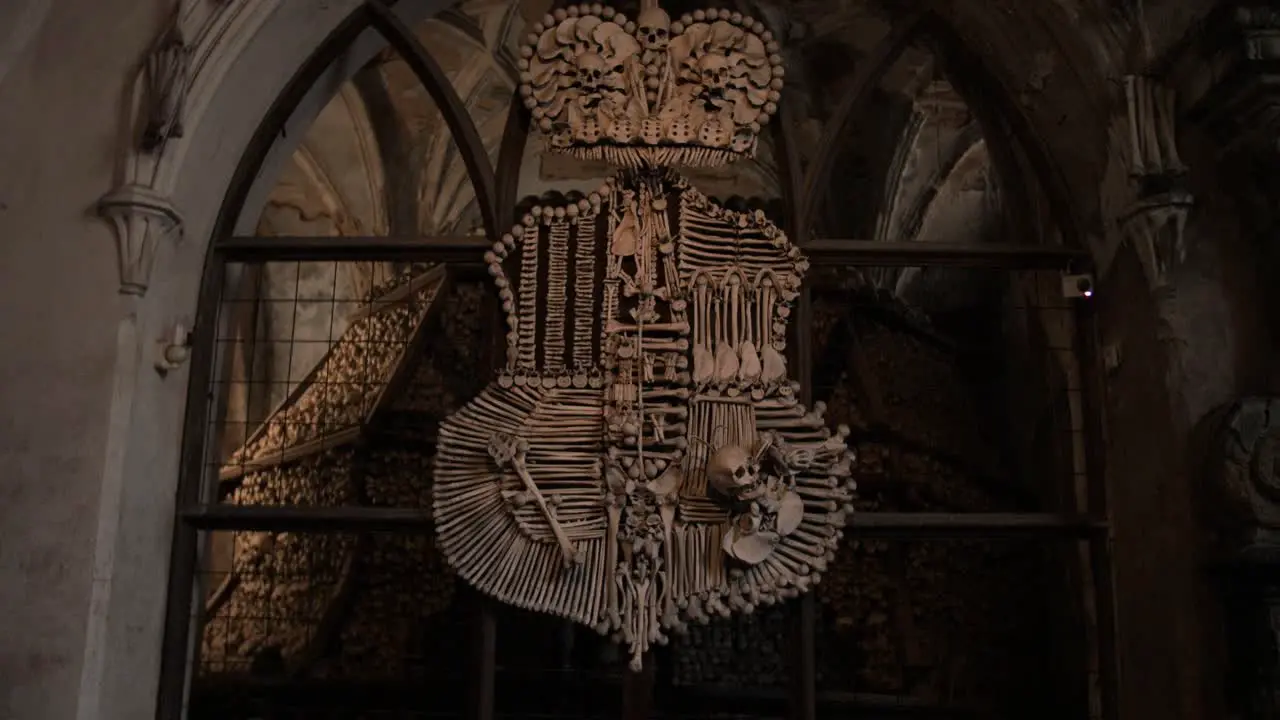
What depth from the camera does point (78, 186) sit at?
118 inches

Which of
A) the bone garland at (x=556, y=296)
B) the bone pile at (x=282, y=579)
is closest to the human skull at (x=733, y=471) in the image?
the bone garland at (x=556, y=296)

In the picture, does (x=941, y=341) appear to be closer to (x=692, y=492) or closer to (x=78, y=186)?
(x=692, y=492)

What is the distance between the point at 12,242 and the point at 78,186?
213mm

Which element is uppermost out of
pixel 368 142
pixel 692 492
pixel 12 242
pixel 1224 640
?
pixel 368 142

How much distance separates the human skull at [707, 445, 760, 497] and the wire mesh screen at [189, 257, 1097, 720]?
1.44 meters

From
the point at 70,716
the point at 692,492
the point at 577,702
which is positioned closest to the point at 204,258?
the point at 70,716

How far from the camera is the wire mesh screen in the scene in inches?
163

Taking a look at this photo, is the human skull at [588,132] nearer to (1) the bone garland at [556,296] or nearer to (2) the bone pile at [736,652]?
(1) the bone garland at [556,296]

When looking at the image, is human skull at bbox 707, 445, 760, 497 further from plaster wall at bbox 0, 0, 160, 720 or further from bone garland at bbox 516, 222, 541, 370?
plaster wall at bbox 0, 0, 160, 720

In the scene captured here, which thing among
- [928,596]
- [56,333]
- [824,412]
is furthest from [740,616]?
[56,333]

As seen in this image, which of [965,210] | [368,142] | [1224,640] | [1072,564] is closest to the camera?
[1224,640]

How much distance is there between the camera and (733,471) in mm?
2752

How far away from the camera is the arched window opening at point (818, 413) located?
10.5 feet

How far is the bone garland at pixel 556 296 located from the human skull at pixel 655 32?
0.49m
